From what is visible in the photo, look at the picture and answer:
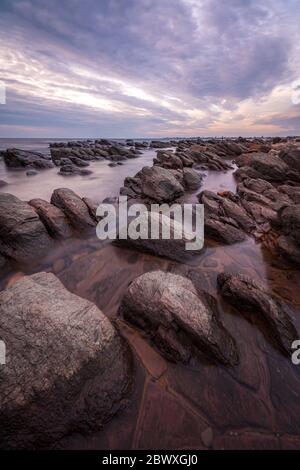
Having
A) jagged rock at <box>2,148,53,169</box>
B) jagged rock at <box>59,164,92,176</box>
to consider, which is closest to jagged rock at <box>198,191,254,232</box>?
jagged rock at <box>59,164,92,176</box>

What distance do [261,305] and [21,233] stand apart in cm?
673

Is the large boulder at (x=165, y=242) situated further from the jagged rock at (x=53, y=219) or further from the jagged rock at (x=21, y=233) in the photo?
the jagged rock at (x=21, y=233)

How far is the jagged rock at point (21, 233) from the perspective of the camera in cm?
670

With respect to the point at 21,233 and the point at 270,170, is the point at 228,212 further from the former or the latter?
the point at 270,170

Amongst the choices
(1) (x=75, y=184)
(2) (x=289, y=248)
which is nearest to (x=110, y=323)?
(2) (x=289, y=248)

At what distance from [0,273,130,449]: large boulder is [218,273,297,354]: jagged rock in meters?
2.60

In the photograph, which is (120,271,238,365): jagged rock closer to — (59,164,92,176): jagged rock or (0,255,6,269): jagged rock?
(0,255,6,269): jagged rock

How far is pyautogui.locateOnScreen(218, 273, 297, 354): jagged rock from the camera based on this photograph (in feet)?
13.8

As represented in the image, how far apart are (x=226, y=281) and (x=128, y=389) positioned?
3078mm

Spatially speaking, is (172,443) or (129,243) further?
(129,243)
